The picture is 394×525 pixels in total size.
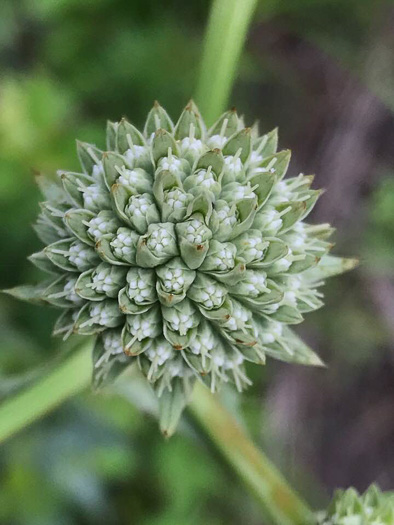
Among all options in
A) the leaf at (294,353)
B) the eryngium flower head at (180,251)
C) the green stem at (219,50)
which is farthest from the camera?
the green stem at (219,50)

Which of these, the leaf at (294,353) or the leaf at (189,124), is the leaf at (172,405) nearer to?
the leaf at (294,353)

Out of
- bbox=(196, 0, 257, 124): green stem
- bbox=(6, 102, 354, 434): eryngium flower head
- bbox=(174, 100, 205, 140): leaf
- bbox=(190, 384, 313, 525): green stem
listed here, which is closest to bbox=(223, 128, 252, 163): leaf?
bbox=(6, 102, 354, 434): eryngium flower head

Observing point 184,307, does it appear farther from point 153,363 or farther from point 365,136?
point 365,136

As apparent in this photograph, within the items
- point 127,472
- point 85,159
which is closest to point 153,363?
point 85,159

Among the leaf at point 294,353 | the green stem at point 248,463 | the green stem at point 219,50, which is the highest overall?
the green stem at point 219,50

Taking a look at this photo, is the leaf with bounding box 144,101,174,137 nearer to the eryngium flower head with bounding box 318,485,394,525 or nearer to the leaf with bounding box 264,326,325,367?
the leaf with bounding box 264,326,325,367

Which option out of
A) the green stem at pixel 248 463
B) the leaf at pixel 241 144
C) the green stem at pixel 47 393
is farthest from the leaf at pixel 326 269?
the green stem at pixel 47 393
